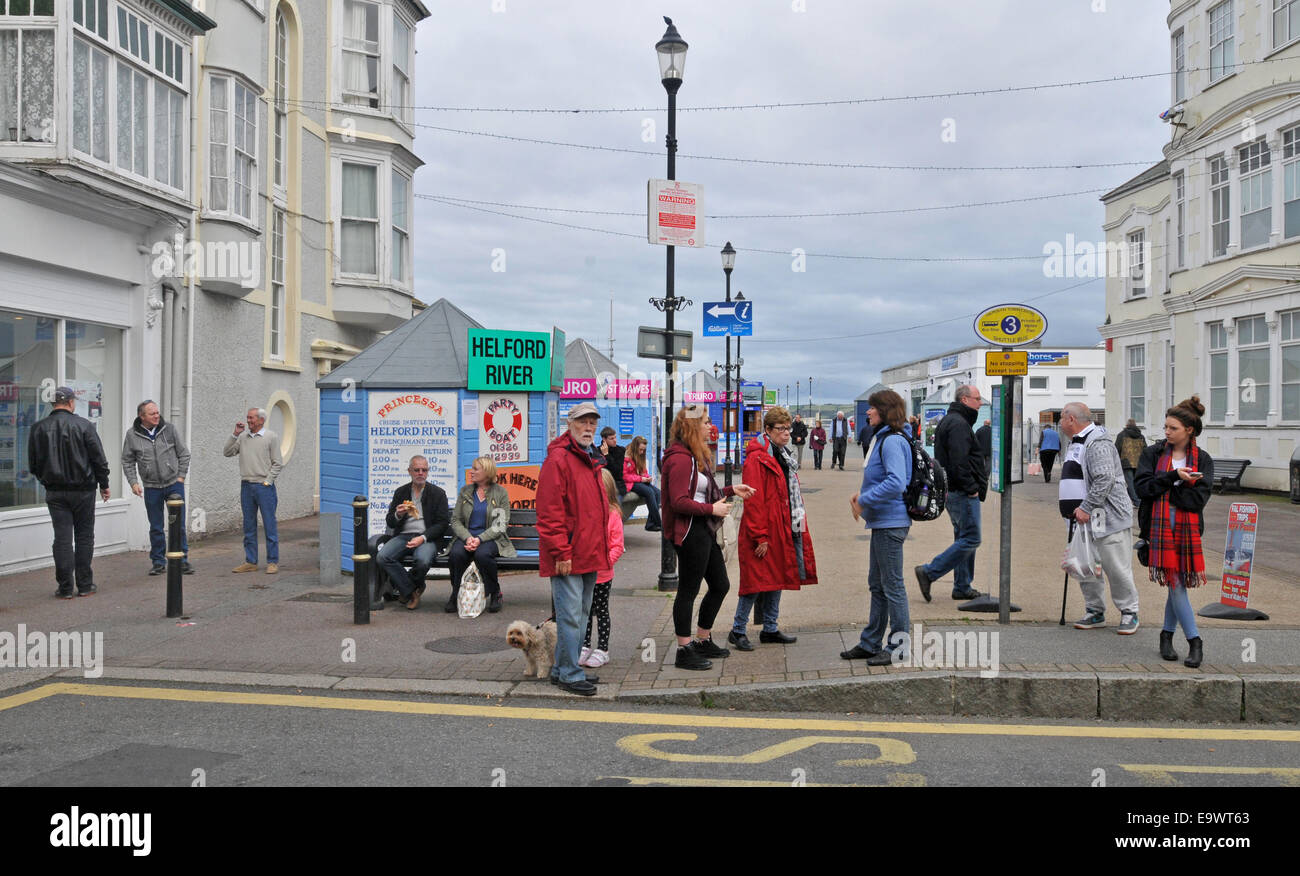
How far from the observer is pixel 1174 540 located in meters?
6.80

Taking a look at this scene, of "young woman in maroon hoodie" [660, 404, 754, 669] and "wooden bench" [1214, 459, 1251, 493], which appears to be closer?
"young woman in maroon hoodie" [660, 404, 754, 669]

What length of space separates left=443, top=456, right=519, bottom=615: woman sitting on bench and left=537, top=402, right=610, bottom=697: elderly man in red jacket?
253cm

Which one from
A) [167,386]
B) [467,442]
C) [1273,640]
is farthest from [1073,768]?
[167,386]

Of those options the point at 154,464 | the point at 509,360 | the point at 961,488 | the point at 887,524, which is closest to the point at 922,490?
the point at 887,524

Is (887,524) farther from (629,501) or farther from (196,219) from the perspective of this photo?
(196,219)

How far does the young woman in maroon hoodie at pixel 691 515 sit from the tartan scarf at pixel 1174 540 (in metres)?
2.80

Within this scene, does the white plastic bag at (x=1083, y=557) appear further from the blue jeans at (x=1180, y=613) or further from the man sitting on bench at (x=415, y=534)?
the man sitting on bench at (x=415, y=534)

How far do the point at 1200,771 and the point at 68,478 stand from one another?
9848mm

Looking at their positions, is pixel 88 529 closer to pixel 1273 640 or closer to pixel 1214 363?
pixel 1273 640

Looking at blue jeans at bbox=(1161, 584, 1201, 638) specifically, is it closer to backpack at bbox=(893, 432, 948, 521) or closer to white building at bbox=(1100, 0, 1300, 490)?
backpack at bbox=(893, 432, 948, 521)

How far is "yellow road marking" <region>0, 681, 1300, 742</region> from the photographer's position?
5785 millimetres

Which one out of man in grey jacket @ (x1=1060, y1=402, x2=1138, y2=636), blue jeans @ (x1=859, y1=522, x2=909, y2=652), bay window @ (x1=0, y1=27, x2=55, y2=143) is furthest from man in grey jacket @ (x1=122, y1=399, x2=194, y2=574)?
man in grey jacket @ (x1=1060, y1=402, x2=1138, y2=636)

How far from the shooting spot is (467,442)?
11.1 meters

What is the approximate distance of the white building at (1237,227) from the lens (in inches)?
819
